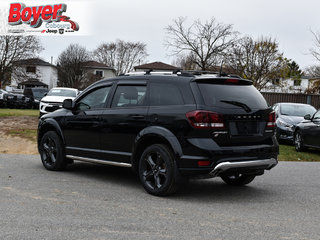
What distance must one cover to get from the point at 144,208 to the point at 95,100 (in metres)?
2.76

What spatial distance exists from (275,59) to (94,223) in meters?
44.3

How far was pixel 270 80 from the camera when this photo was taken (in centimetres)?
A: 4759

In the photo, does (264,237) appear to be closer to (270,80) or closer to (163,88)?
(163,88)

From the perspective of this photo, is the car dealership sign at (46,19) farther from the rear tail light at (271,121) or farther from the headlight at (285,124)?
the rear tail light at (271,121)

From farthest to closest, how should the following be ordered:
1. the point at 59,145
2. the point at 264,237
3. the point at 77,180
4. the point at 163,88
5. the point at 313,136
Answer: the point at 313,136 < the point at 59,145 < the point at 77,180 < the point at 163,88 < the point at 264,237

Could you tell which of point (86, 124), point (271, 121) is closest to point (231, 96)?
point (271, 121)

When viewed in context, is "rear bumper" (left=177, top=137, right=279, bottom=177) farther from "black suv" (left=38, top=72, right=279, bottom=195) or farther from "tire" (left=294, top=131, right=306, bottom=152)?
"tire" (left=294, top=131, right=306, bottom=152)

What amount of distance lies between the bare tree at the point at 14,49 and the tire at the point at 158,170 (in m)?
42.4

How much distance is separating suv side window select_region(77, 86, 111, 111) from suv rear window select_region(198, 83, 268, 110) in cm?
201

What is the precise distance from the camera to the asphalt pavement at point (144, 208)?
4.57 metres

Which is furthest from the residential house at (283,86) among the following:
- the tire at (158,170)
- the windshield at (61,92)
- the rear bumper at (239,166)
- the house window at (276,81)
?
the tire at (158,170)

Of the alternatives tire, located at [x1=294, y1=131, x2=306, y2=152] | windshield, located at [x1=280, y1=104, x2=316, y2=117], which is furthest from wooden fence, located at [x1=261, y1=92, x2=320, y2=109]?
tire, located at [x1=294, y1=131, x2=306, y2=152]

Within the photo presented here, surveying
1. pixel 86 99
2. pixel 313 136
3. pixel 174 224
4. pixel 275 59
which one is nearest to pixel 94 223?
pixel 174 224

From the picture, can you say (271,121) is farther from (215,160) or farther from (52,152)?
(52,152)
